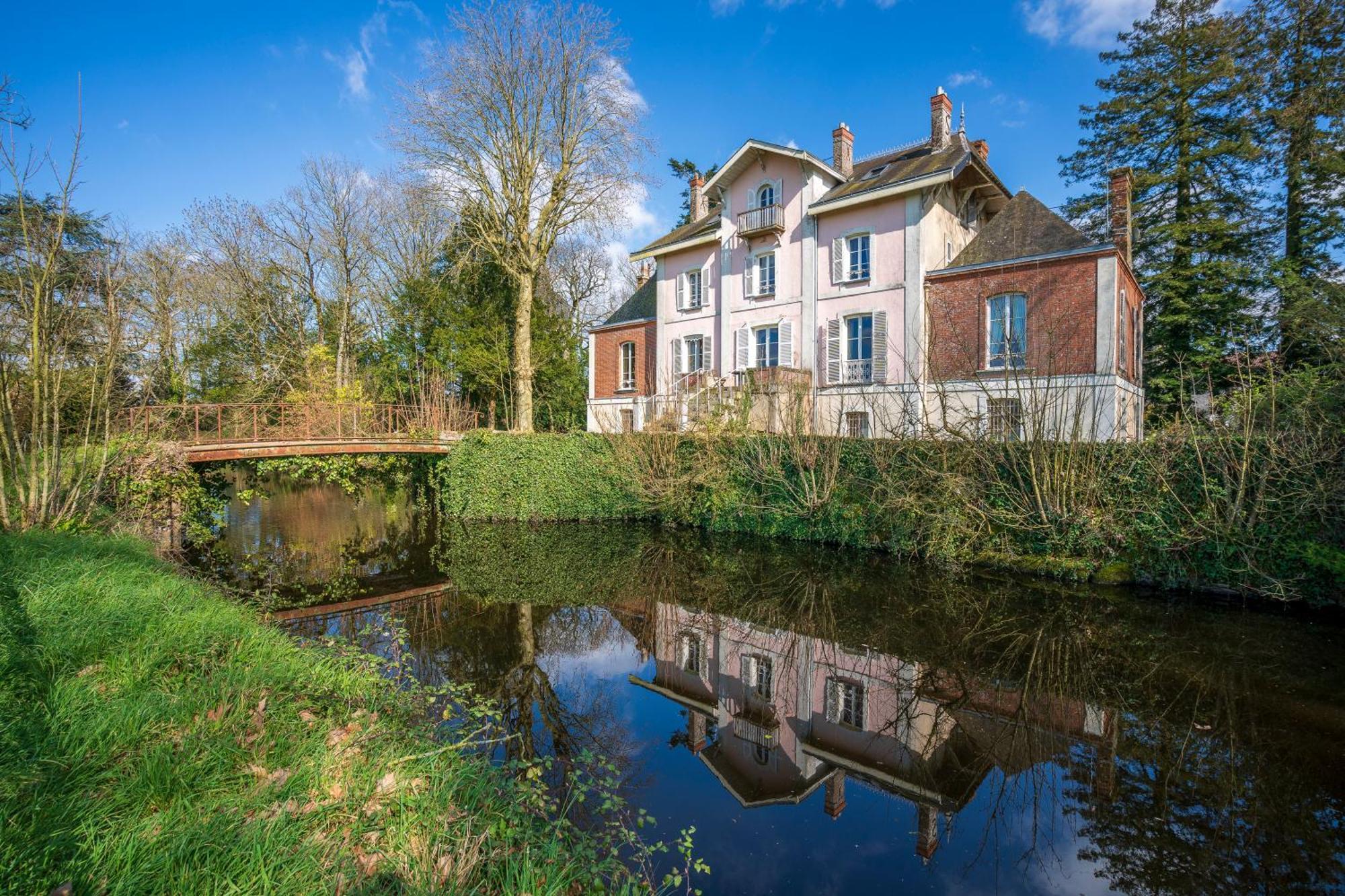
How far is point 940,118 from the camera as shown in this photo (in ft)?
65.4

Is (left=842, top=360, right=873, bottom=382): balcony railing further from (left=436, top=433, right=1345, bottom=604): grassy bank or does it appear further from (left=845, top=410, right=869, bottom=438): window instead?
(left=436, top=433, right=1345, bottom=604): grassy bank

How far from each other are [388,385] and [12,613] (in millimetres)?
22968

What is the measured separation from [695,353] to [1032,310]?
11205 millimetres

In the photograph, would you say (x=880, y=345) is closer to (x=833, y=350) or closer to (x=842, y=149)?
(x=833, y=350)

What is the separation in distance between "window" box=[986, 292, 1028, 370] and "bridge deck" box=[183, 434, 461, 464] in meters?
15.8

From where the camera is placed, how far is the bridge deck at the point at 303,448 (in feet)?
44.6

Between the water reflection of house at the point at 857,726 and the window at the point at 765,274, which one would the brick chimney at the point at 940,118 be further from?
the water reflection of house at the point at 857,726

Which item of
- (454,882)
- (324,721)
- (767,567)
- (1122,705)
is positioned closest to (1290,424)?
(1122,705)

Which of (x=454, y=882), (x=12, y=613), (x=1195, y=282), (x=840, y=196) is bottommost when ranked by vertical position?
(x=454, y=882)

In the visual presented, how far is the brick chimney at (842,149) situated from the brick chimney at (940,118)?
281cm

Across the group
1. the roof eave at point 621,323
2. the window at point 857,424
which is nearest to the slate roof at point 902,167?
the window at point 857,424

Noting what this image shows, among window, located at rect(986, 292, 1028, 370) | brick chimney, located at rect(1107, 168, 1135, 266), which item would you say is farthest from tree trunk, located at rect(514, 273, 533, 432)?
brick chimney, located at rect(1107, 168, 1135, 266)

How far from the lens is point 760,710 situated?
6.09m

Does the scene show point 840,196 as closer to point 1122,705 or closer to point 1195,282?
point 1195,282
